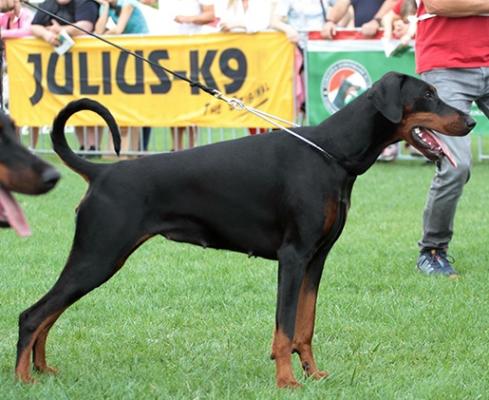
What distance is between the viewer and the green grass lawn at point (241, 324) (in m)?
4.59

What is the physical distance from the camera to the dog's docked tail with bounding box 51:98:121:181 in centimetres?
462

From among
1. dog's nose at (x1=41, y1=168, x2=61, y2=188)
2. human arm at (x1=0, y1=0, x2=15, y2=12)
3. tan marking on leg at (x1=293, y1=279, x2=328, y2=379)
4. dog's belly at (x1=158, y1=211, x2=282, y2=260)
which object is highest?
human arm at (x1=0, y1=0, x2=15, y2=12)

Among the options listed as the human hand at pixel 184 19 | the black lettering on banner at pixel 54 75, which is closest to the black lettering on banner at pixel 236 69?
the human hand at pixel 184 19

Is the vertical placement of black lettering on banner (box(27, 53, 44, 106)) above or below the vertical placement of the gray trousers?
below

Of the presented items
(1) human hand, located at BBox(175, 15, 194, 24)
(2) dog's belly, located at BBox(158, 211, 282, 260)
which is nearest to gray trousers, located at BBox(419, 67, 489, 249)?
(2) dog's belly, located at BBox(158, 211, 282, 260)

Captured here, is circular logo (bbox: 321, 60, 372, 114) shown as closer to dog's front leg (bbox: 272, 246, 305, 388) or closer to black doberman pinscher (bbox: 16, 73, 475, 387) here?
black doberman pinscher (bbox: 16, 73, 475, 387)

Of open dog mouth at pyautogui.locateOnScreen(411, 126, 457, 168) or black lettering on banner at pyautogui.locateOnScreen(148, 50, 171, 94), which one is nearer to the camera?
open dog mouth at pyautogui.locateOnScreen(411, 126, 457, 168)

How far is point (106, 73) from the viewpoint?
13461 millimetres

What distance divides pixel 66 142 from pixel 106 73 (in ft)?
29.0

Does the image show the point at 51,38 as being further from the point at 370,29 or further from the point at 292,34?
the point at 370,29

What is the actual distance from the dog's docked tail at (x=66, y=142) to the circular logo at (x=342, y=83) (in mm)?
7840


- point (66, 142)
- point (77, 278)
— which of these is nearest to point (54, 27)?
point (66, 142)

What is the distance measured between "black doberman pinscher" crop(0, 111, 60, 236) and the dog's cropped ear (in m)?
1.60

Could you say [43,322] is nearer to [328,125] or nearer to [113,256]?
[113,256]
